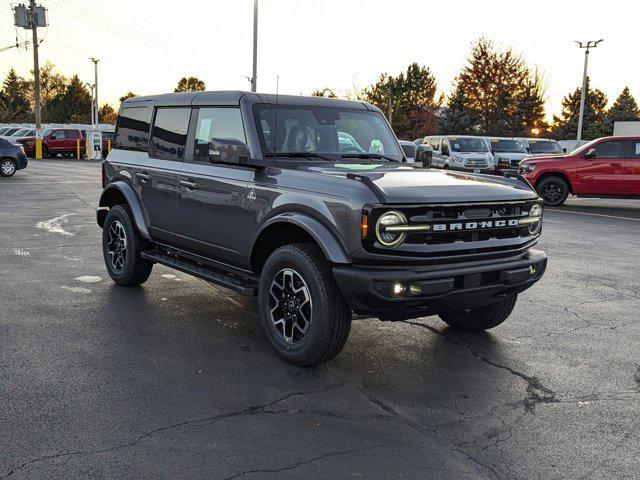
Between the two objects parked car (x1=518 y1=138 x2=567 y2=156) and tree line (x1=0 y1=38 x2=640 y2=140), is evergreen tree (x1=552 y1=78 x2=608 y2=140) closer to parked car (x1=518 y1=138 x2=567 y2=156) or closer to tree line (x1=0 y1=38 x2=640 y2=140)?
tree line (x1=0 y1=38 x2=640 y2=140)

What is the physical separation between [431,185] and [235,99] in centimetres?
191

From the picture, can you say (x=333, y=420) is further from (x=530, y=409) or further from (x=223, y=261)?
(x=223, y=261)

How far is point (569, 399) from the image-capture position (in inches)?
164

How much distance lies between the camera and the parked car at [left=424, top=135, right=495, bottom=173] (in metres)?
24.7

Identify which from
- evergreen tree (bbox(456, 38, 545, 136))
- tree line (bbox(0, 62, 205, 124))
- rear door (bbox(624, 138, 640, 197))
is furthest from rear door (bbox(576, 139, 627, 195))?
tree line (bbox(0, 62, 205, 124))

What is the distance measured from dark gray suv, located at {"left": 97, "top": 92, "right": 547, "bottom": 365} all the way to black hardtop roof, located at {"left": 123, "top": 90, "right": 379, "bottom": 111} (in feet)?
0.05

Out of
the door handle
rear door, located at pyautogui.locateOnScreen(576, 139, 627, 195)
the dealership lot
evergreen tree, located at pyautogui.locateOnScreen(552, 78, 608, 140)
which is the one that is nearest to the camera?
the dealership lot

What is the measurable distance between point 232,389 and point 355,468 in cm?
123

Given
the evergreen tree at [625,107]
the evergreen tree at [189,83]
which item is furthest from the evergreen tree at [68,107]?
the evergreen tree at [625,107]

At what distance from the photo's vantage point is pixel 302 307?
4.57m

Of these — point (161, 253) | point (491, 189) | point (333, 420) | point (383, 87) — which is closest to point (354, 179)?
point (491, 189)

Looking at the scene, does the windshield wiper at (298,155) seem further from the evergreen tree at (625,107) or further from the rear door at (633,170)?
the evergreen tree at (625,107)

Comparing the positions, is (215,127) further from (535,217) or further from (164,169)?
(535,217)

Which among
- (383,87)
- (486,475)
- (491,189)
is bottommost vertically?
(486,475)
